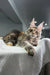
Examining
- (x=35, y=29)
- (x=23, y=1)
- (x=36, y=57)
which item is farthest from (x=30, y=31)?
(x=23, y=1)

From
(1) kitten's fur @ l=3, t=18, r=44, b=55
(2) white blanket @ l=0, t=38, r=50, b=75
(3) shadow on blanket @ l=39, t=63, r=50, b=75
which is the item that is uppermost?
(1) kitten's fur @ l=3, t=18, r=44, b=55

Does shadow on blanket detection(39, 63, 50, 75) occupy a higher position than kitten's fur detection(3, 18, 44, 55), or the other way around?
kitten's fur detection(3, 18, 44, 55)

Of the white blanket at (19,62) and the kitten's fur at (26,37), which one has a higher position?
the kitten's fur at (26,37)

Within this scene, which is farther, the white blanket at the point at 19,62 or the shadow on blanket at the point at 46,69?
the shadow on blanket at the point at 46,69

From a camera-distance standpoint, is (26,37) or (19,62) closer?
(19,62)

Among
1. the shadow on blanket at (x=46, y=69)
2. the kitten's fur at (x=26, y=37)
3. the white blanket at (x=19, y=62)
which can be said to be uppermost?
the kitten's fur at (x=26, y=37)

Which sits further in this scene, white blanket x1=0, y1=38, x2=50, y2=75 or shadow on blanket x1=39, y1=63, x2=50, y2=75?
shadow on blanket x1=39, y1=63, x2=50, y2=75

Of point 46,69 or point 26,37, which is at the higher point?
point 26,37

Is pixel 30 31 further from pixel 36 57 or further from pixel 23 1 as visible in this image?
pixel 23 1

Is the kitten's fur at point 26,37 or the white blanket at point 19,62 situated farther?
the kitten's fur at point 26,37

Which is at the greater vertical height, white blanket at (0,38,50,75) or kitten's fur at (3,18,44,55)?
kitten's fur at (3,18,44,55)

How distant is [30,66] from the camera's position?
1.17 ft

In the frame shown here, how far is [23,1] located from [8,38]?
2.13 m

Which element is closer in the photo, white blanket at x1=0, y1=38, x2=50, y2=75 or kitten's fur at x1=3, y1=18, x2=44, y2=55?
white blanket at x1=0, y1=38, x2=50, y2=75
